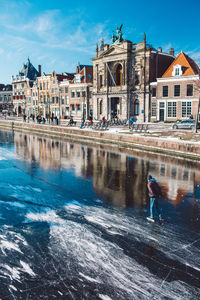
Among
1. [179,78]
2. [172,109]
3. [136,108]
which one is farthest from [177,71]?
[136,108]

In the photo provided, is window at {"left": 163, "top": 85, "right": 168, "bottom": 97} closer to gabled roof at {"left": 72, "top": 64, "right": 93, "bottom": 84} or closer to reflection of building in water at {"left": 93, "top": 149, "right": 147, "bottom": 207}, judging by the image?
gabled roof at {"left": 72, "top": 64, "right": 93, "bottom": 84}

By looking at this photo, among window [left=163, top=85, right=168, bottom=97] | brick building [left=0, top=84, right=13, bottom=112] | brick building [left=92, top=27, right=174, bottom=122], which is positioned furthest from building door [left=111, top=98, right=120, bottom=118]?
brick building [left=0, top=84, right=13, bottom=112]

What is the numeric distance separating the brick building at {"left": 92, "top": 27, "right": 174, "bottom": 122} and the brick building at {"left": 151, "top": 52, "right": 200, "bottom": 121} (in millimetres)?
3024

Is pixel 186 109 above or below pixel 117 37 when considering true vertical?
below

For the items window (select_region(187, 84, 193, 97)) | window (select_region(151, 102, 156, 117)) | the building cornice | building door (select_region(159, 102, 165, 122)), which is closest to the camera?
the building cornice

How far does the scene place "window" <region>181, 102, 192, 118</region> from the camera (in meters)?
38.7

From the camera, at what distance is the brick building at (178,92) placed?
38.4 meters

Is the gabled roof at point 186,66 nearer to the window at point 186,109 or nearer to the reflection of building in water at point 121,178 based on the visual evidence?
the window at point 186,109

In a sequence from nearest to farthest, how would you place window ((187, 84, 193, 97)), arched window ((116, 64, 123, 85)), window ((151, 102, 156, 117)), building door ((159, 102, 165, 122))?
1. window ((187, 84, 193, 97))
2. building door ((159, 102, 165, 122))
3. window ((151, 102, 156, 117))
4. arched window ((116, 64, 123, 85))

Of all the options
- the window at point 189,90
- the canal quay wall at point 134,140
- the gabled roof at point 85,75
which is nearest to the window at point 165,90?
the window at point 189,90

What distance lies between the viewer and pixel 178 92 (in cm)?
4003

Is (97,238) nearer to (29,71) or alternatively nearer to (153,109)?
(153,109)

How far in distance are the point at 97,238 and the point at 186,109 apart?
34366 millimetres

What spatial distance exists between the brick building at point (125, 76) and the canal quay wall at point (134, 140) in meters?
11.4
